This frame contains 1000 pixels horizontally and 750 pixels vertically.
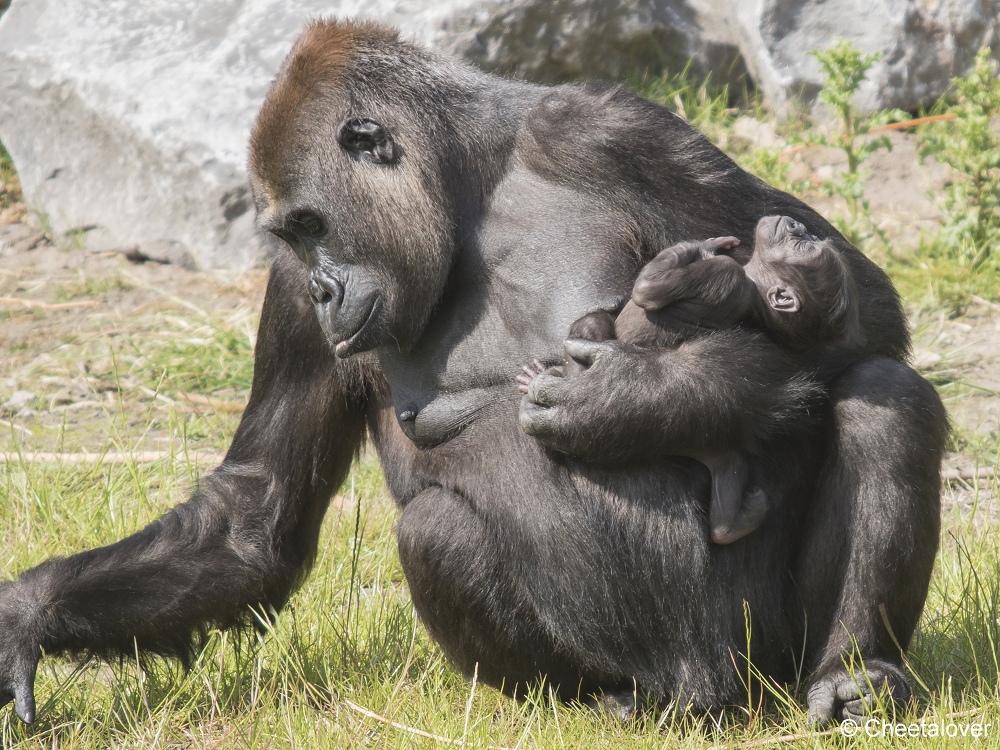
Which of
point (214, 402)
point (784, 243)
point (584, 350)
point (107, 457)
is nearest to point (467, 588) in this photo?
point (584, 350)

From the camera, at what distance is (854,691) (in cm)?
317

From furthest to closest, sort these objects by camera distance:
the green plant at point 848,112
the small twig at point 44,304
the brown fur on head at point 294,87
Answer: the small twig at point 44,304, the green plant at point 848,112, the brown fur on head at point 294,87

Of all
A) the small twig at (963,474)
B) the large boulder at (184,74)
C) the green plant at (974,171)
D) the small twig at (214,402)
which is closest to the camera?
the small twig at (963,474)

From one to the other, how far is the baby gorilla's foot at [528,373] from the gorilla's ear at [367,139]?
75cm

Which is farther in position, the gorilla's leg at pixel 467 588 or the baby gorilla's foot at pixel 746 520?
the gorilla's leg at pixel 467 588

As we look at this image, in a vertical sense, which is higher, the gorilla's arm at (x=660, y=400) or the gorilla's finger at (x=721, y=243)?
the gorilla's finger at (x=721, y=243)

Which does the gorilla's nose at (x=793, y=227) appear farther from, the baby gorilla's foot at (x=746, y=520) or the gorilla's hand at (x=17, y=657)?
the gorilla's hand at (x=17, y=657)

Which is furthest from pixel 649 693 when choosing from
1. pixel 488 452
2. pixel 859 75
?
pixel 859 75

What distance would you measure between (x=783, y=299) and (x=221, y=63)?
5.83m

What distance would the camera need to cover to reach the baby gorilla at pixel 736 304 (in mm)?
3211

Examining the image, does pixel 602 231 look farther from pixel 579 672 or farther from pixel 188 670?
pixel 188 670

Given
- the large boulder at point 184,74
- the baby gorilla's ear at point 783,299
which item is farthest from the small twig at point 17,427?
the baby gorilla's ear at point 783,299

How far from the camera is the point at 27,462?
5.39m

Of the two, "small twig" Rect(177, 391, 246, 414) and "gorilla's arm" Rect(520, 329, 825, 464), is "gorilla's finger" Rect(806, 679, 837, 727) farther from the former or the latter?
"small twig" Rect(177, 391, 246, 414)
